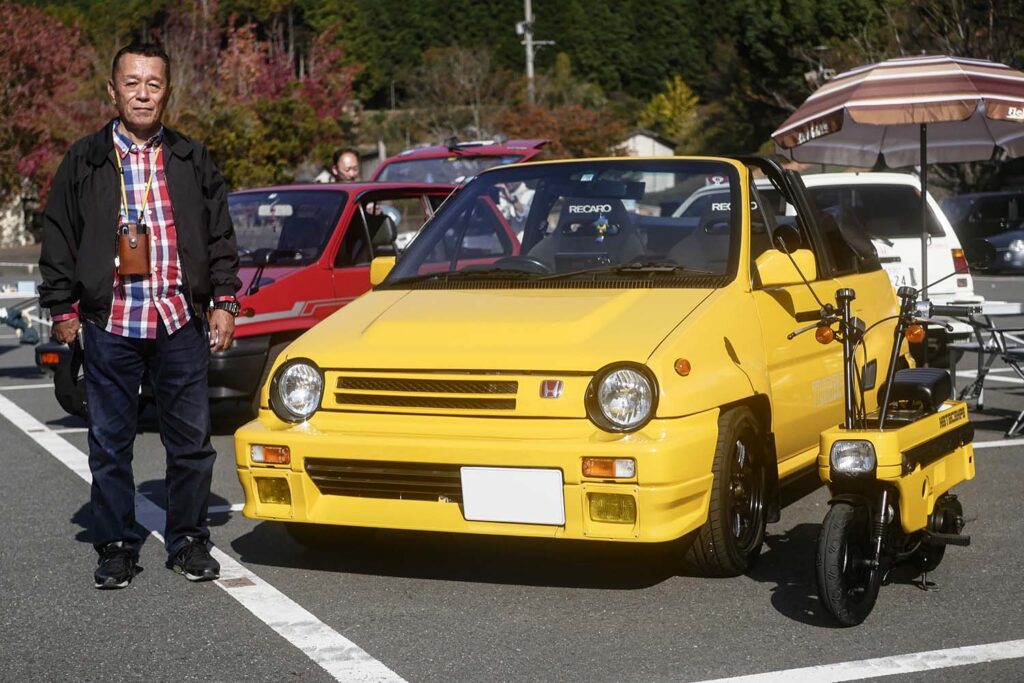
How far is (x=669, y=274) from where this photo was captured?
6055 millimetres

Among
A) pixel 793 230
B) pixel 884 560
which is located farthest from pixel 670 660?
pixel 793 230

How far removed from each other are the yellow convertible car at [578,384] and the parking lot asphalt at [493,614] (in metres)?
0.27

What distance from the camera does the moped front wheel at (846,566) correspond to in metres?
4.85

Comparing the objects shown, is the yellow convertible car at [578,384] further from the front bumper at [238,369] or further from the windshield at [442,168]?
the windshield at [442,168]

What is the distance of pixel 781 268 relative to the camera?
6.03 metres

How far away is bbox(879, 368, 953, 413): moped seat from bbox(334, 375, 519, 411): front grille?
133 cm

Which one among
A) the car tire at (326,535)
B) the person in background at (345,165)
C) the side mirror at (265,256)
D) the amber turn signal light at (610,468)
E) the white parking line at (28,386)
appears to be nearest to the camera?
the amber turn signal light at (610,468)

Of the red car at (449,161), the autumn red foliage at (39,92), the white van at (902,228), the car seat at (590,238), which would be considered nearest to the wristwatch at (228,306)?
the car seat at (590,238)

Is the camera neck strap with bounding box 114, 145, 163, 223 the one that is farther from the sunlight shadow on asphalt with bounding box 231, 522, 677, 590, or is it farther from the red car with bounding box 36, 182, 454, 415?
the red car with bounding box 36, 182, 454, 415

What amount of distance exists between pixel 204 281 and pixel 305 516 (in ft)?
3.09

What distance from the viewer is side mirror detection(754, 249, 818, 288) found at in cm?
595

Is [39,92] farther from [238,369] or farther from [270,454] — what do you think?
[270,454]

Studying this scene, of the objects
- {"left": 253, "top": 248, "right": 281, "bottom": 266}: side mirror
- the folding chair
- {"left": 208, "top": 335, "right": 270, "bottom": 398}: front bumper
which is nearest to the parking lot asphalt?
the folding chair

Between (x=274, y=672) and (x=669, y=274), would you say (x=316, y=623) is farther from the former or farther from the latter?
(x=669, y=274)
